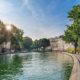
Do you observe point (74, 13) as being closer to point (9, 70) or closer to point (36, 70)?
point (9, 70)

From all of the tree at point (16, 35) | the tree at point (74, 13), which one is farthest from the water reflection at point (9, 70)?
the tree at point (16, 35)

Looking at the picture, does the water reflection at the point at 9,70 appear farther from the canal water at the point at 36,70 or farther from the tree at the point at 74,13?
the tree at the point at 74,13

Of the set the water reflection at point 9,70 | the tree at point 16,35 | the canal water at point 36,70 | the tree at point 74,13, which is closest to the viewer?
the canal water at point 36,70

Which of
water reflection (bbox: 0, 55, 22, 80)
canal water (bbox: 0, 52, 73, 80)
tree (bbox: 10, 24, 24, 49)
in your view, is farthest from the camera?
tree (bbox: 10, 24, 24, 49)

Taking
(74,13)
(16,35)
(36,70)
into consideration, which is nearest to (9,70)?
(36,70)

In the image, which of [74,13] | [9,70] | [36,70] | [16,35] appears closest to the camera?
[36,70]

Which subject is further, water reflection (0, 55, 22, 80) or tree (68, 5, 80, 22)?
tree (68, 5, 80, 22)

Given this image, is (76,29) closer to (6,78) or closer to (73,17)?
(73,17)

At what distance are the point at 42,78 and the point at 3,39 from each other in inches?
3633

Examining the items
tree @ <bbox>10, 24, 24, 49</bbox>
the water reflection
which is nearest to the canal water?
the water reflection

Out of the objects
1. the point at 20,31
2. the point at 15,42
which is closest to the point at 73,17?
the point at 15,42

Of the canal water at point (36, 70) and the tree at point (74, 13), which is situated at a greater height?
the tree at point (74, 13)

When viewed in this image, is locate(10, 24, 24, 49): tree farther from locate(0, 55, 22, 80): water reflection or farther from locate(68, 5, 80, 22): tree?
locate(0, 55, 22, 80): water reflection

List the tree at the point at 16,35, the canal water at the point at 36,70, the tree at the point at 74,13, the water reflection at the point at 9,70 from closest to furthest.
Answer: the canal water at the point at 36,70 → the water reflection at the point at 9,70 → the tree at the point at 74,13 → the tree at the point at 16,35
